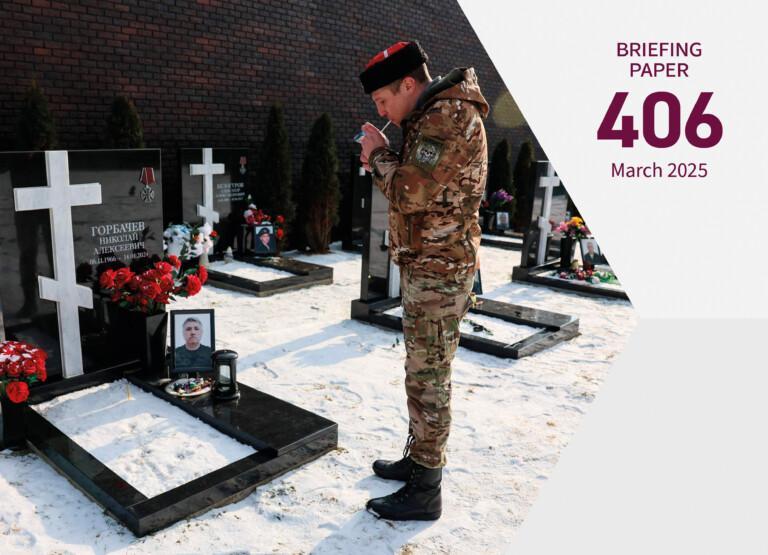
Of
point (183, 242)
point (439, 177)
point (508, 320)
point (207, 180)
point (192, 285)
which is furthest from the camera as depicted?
point (207, 180)

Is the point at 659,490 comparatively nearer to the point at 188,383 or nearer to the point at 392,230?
the point at 392,230

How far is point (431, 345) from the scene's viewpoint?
256cm

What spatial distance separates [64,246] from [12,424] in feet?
3.46

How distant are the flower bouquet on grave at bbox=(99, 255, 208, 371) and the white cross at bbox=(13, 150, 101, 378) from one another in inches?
6.7

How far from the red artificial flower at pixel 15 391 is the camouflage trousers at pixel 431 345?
1866 millimetres

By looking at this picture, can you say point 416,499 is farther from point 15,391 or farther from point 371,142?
point 15,391

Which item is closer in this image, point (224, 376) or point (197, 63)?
point (224, 376)

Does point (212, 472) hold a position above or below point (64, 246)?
below

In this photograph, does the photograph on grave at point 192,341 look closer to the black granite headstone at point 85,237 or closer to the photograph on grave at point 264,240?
the black granite headstone at point 85,237

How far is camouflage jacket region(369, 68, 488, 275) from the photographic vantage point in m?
2.34

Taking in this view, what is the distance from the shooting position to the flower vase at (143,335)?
154 inches

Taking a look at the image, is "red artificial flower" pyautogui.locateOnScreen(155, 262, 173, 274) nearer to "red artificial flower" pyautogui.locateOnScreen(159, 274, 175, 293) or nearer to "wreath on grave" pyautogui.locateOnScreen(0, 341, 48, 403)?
"red artificial flower" pyautogui.locateOnScreen(159, 274, 175, 293)

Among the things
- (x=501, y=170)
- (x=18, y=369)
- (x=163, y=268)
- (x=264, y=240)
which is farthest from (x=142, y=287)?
(x=501, y=170)

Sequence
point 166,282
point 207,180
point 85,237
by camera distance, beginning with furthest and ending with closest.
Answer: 1. point 207,180
2. point 166,282
3. point 85,237
